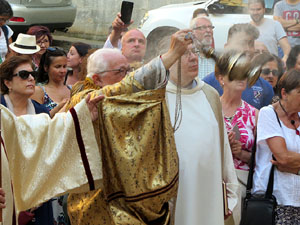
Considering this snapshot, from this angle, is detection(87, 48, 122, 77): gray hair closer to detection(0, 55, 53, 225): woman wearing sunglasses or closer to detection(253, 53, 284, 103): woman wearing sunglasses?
detection(0, 55, 53, 225): woman wearing sunglasses

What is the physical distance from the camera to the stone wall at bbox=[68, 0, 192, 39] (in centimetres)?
781

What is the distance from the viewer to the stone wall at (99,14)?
7812mm

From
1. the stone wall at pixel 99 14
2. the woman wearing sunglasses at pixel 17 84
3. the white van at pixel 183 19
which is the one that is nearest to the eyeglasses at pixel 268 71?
the white van at pixel 183 19

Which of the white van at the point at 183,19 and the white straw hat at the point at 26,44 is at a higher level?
the white van at the point at 183,19

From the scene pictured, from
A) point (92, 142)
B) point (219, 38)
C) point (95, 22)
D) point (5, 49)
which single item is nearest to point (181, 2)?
point (95, 22)

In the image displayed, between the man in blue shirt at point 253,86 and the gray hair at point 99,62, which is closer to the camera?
the gray hair at point 99,62

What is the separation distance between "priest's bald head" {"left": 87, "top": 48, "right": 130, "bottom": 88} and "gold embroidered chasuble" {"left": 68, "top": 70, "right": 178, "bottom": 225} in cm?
24

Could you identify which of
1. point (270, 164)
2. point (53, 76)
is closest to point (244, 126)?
point (270, 164)

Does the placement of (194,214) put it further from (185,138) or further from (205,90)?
(205,90)

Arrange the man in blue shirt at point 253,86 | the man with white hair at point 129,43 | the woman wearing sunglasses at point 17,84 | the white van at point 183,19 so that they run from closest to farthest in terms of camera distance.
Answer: the white van at point 183,19 < the woman wearing sunglasses at point 17,84 < the man in blue shirt at point 253,86 < the man with white hair at point 129,43

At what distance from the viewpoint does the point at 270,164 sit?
5.02 m

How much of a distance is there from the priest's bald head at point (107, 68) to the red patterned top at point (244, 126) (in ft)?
4.07

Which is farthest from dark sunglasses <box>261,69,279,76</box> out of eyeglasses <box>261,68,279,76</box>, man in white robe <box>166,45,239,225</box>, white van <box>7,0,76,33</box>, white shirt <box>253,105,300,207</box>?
white van <box>7,0,76,33</box>

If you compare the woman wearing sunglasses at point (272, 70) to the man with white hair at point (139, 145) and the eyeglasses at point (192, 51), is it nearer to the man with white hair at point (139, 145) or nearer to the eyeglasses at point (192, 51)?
the eyeglasses at point (192, 51)
